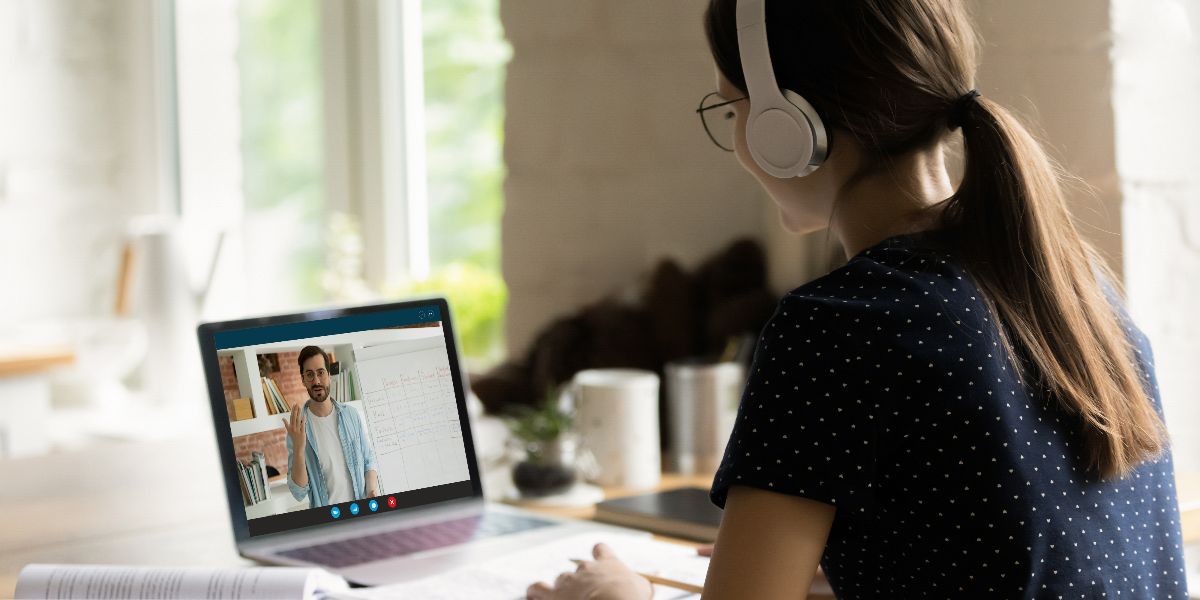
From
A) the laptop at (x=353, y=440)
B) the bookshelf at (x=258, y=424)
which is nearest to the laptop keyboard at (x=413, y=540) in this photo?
the laptop at (x=353, y=440)

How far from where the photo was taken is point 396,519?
1.20 meters

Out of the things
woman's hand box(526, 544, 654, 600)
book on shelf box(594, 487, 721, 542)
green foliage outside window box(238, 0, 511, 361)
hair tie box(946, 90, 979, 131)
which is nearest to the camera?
hair tie box(946, 90, 979, 131)

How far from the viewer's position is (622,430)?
1517 mm

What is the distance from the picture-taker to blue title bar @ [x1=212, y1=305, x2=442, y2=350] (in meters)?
1.17

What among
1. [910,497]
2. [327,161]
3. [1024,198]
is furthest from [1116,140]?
[327,161]

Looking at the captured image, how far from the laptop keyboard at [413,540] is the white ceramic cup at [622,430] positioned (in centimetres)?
20

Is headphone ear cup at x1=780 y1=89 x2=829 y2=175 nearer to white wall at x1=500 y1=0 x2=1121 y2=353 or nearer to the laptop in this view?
the laptop

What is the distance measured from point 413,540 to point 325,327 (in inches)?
9.5

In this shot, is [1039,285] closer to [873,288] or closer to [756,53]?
[873,288]

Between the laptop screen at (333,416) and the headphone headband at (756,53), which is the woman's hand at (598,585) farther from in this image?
the headphone headband at (756,53)

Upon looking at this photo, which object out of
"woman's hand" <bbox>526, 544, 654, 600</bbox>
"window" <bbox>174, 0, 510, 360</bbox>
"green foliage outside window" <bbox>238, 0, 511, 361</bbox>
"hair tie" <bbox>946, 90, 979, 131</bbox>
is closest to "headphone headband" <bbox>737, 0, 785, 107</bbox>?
"hair tie" <bbox>946, 90, 979, 131</bbox>

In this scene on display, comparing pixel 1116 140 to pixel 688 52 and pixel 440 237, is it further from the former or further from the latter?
pixel 440 237

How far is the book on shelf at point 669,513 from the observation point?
1.27m

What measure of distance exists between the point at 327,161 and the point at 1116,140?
102 inches
